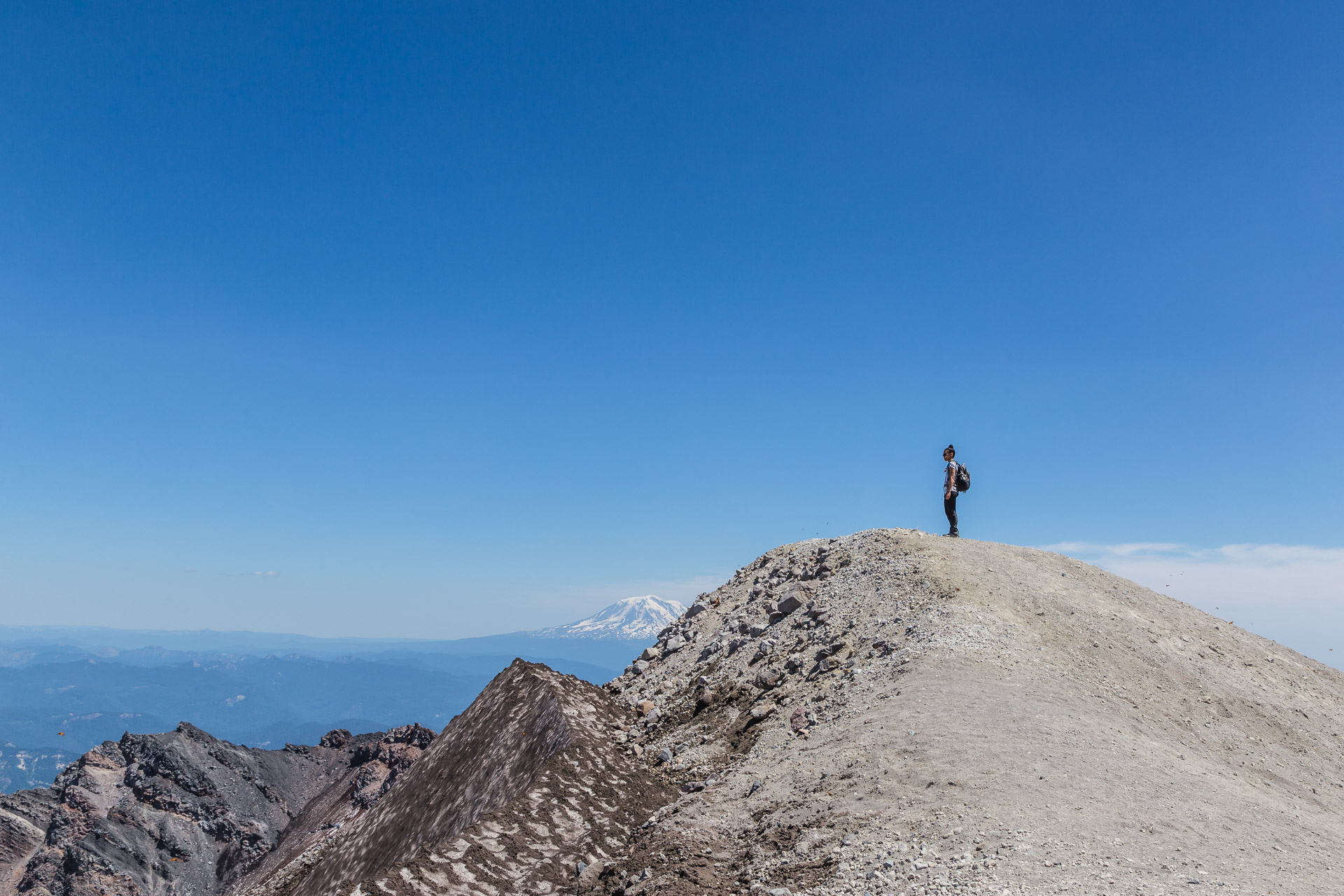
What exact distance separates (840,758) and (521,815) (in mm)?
5591

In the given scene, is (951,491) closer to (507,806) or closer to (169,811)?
(507,806)

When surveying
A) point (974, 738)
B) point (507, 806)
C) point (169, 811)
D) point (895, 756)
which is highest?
point (974, 738)

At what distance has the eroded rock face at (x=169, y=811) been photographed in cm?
4228

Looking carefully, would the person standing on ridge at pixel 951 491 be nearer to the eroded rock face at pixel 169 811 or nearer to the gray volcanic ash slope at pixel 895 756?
the gray volcanic ash slope at pixel 895 756

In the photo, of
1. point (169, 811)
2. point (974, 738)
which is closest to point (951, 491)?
point (974, 738)

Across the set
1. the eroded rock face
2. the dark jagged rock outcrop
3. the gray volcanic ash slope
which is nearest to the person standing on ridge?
the gray volcanic ash slope

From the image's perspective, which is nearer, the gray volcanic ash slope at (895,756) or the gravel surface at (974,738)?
the gravel surface at (974,738)

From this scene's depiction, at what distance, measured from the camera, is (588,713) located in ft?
58.1

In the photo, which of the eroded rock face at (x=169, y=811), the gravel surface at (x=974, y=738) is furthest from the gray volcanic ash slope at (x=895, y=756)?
the eroded rock face at (x=169, y=811)

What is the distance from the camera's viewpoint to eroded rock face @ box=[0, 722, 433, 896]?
4228 cm

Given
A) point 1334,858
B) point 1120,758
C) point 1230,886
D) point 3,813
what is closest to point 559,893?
point 1230,886

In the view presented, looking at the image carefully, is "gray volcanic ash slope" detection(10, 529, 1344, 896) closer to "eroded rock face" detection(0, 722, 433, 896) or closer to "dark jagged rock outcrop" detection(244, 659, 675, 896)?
"dark jagged rock outcrop" detection(244, 659, 675, 896)

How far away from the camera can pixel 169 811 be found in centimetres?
4844

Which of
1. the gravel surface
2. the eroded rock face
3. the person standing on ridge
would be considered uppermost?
the person standing on ridge
